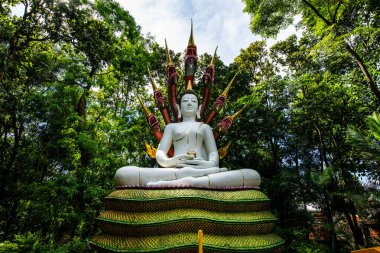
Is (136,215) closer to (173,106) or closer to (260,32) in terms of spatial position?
(173,106)

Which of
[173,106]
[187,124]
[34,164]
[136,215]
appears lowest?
[136,215]

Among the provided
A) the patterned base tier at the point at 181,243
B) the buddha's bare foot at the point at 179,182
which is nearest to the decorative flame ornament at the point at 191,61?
the buddha's bare foot at the point at 179,182

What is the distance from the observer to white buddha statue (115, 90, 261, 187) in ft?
14.5

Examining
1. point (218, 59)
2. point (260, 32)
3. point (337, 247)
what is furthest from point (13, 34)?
point (337, 247)

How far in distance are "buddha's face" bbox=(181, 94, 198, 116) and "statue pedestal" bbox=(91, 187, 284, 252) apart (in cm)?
239

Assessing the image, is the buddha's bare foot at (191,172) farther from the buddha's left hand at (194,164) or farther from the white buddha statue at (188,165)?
the buddha's left hand at (194,164)

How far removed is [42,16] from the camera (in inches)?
233

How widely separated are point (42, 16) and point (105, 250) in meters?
5.12

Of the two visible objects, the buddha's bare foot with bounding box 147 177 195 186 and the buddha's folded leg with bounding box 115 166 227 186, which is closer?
the buddha's bare foot with bounding box 147 177 195 186

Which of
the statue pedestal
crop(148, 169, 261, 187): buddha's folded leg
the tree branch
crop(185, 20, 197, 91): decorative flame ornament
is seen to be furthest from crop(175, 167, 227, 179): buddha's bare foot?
the tree branch

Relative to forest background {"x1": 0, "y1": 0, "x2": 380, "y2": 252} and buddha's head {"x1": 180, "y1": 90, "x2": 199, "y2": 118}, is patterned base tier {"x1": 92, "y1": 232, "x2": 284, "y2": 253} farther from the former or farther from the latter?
buddha's head {"x1": 180, "y1": 90, "x2": 199, "y2": 118}

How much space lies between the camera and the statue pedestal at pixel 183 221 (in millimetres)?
3564

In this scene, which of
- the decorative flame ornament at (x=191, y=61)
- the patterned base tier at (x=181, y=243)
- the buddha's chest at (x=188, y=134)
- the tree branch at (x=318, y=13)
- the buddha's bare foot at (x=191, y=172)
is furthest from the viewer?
the decorative flame ornament at (x=191, y=61)

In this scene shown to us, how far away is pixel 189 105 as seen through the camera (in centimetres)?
623
